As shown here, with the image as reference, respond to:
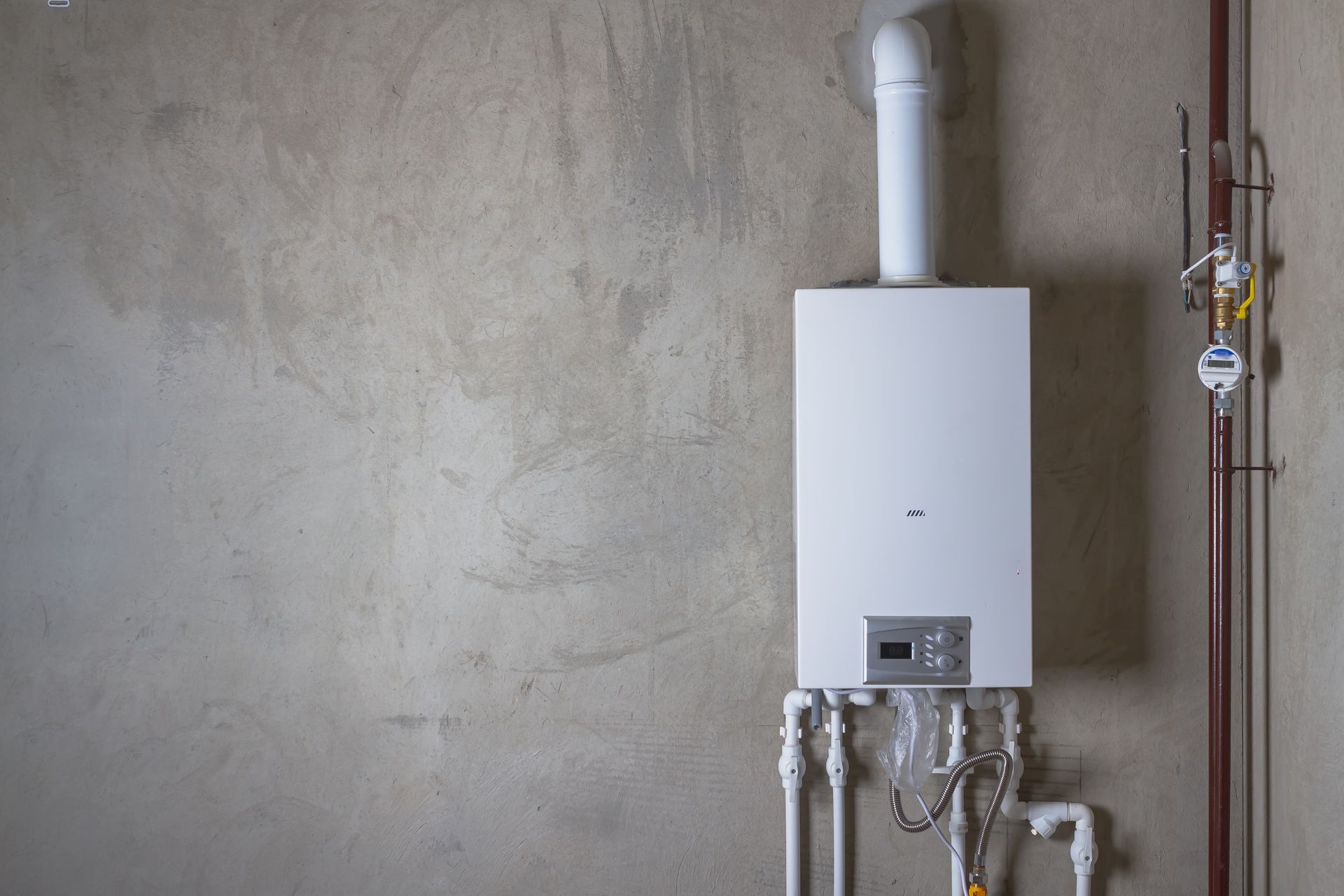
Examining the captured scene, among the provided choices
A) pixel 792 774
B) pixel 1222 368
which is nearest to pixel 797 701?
pixel 792 774

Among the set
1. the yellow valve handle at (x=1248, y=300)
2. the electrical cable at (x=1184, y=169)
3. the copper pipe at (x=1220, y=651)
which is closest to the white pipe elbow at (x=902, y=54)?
the electrical cable at (x=1184, y=169)

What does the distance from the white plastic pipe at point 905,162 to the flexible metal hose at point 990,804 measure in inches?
28.9

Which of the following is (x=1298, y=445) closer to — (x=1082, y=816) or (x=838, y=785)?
(x=1082, y=816)

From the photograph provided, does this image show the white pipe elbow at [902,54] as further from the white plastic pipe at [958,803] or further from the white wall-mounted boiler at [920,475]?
the white plastic pipe at [958,803]

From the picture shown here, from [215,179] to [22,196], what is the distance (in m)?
0.34

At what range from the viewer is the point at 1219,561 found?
131 centimetres

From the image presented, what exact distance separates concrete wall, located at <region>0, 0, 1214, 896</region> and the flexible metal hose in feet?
0.29

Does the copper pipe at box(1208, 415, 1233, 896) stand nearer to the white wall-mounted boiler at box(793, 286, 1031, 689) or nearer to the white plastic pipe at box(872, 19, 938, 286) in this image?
the white wall-mounted boiler at box(793, 286, 1031, 689)

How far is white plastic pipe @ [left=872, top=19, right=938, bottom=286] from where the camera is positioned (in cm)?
126

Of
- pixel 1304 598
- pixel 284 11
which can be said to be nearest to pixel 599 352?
pixel 284 11

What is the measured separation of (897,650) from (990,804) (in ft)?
1.28

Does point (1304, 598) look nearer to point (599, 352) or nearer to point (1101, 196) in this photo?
point (1101, 196)

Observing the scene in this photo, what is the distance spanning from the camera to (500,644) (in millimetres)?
1444

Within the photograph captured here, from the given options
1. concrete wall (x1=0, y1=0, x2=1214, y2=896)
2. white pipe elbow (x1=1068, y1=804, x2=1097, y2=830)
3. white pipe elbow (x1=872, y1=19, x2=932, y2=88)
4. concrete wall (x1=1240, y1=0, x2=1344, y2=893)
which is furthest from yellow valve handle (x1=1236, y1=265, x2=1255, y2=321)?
white pipe elbow (x1=1068, y1=804, x2=1097, y2=830)
